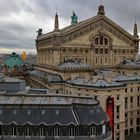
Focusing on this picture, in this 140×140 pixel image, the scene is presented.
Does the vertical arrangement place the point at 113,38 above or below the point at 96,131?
above

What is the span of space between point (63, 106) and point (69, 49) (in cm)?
4173

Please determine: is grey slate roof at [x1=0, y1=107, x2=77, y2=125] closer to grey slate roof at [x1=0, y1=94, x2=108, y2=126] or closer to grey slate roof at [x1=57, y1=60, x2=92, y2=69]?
grey slate roof at [x1=0, y1=94, x2=108, y2=126]

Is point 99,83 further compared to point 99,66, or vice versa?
point 99,66

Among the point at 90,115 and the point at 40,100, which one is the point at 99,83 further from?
the point at 40,100

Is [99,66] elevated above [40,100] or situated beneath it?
elevated above

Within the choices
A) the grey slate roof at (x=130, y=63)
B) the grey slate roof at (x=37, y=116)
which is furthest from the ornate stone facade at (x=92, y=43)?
the grey slate roof at (x=37, y=116)

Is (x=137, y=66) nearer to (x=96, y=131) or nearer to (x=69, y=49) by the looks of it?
(x=69, y=49)

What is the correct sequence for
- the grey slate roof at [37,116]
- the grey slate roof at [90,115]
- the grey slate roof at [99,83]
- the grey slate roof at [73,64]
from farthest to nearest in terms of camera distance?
1. the grey slate roof at [73,64]
2. the grey slate roof at [99,83]
3. the grey slate roof at [90,115]
4. the grey slate roof at [37,116]

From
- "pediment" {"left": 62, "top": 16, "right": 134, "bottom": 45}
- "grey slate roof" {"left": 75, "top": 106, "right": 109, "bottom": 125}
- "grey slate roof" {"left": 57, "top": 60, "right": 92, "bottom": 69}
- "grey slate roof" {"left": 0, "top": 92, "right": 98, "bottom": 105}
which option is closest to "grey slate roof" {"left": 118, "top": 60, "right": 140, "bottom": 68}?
"pediment" {"left": 62, "top": 16, "right": 134, "bottom": 45}

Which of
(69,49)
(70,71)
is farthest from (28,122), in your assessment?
(69,49)

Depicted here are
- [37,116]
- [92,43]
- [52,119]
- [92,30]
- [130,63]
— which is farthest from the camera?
[130,63]

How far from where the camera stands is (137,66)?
9931 cm

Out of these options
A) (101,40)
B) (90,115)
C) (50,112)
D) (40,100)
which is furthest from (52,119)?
(101,40)

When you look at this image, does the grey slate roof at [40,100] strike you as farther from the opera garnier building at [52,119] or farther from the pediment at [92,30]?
the pediment at [92,30]
